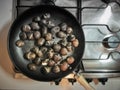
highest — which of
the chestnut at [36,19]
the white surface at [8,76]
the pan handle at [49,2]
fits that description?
the pan handle at [49,2]

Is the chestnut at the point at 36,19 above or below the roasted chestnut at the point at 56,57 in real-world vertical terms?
above

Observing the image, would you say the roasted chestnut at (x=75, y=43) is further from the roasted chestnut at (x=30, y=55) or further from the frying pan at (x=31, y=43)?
the roasted chestnut at (x=30, y=55)

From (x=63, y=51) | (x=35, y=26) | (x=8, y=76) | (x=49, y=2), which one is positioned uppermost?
(x=49, y=2)

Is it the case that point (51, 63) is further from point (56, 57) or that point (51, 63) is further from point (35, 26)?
point (35, 26)

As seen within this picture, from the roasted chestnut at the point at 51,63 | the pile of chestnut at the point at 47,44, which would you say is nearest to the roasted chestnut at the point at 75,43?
the pile of chestnut at the point at 47,44

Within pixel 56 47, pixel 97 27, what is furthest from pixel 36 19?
pixel 97 27

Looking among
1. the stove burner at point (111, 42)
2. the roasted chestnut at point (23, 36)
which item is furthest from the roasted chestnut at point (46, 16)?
the stove burner at point (111, 42)

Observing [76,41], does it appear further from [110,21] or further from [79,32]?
[110,21]

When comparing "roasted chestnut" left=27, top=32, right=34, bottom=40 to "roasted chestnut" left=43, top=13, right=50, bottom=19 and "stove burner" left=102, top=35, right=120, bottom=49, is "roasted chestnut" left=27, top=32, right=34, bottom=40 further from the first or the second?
"stove burner" left=102, top=35, right=120, bottom=49
